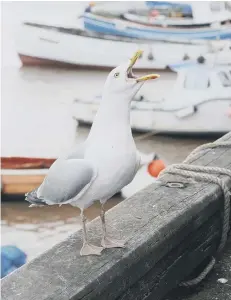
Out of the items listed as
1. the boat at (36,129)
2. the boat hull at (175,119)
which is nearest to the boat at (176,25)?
the boat at (36,129)

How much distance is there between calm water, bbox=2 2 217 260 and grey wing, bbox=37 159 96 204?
4.59 m

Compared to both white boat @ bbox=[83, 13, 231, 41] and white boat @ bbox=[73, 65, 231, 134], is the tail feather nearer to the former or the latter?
white boat @ bbox=[73, 65, 231, 134]

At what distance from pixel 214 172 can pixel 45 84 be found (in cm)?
901

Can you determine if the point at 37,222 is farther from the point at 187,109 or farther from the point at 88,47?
the point at 88,47

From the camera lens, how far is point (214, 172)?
7.16 ft

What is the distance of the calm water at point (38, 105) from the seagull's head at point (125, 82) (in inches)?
186

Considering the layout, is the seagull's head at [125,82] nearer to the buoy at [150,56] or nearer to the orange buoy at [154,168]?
the orange buoy at [154,168]

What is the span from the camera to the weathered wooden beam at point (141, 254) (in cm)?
142

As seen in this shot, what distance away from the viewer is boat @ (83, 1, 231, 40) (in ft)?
34.9

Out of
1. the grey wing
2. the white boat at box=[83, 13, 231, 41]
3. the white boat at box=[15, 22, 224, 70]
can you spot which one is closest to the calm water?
the white boat at box=[15, 22, 224, 70]

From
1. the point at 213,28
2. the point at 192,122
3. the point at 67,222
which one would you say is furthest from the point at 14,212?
the point at 213,28

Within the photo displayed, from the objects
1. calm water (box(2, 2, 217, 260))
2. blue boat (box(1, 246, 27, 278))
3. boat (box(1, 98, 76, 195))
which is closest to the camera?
blue boat (box(1, 246, 27, 278))

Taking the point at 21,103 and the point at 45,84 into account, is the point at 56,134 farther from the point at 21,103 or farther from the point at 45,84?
the point at 45,84

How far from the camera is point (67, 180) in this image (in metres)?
1.47
